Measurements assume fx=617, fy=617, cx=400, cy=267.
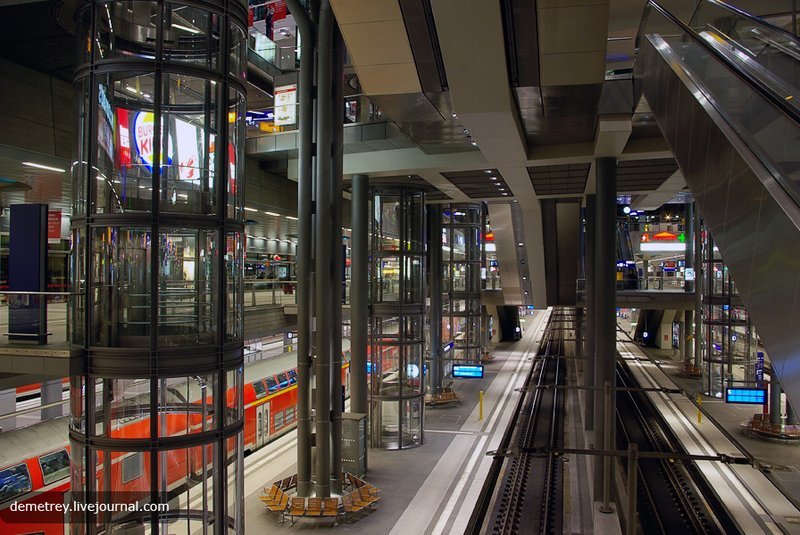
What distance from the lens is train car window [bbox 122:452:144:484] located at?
6.39 metres

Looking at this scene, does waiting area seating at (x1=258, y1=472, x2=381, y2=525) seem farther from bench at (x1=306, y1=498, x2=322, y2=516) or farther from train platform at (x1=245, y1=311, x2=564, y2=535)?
train platform at (x1=245, y1=311, x2=564, y2=535)

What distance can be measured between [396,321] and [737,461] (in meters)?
11.1

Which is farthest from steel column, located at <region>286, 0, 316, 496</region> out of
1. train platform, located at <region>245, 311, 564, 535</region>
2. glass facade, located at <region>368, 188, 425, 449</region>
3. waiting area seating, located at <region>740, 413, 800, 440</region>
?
waiting area seating, located at <region>740, 413, 800, 440</region>

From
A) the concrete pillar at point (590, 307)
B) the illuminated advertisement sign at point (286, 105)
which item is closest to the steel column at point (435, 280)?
the concrete pillar at point (590, 307)

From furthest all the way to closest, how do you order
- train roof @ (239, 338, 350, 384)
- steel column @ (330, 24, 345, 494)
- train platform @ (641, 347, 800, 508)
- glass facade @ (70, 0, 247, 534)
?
train roof @ (239, 338, 350, 384) < train platform @ (641, 347, 800, 508) < steel column @ (330, 24, 345, 494) < glass facade @ (70, 0, 247, 534)

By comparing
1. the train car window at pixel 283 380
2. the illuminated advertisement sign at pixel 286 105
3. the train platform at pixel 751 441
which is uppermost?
the illuminated advertisement sign at pixel 286 105

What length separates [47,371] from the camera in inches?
256

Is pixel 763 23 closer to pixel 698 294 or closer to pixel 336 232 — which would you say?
pixel 336 232

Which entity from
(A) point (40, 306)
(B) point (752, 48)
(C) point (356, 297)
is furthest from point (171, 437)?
(C) point (356, 297)

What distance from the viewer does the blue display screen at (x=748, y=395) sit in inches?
689

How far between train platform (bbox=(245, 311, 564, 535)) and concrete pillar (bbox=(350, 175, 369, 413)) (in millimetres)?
1973

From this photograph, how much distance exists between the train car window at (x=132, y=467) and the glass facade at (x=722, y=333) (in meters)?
22.2

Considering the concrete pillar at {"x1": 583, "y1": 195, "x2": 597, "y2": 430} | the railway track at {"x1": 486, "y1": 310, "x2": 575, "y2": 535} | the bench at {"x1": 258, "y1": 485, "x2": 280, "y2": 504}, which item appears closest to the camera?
the bench at {"x1": 258, "y1": 485, "x2": 280, "y2": 504}

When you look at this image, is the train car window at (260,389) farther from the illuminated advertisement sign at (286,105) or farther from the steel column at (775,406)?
the steel column at (775,406)
